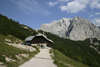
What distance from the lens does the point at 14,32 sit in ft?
264

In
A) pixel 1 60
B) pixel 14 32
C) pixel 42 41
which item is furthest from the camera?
pixel 14 32

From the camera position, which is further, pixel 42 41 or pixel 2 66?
pixel 42 41

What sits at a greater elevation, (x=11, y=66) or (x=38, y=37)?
(x=38, y=37)

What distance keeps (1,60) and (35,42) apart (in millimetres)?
45370

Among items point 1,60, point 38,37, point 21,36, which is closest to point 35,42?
point 38,37

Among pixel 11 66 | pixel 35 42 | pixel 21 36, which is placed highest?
pixel 21 36

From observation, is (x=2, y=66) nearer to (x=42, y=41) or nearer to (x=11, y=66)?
(x=11, y=66)

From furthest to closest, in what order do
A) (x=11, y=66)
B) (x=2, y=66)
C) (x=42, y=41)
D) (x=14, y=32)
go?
(x=14, y=32) < (x=42, y=41) < (x=11, y=66) < (x=2, y=66)

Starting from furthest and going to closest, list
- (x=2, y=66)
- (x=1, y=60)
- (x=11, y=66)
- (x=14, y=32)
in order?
(x=14, y=32), (x=1, y=60), (x=11, y=66), (x=2, y=66)

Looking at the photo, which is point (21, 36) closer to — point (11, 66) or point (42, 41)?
point (42, 41)

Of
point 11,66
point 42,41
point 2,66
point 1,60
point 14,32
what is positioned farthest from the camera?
point 14,32

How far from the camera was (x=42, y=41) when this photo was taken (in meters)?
55.7

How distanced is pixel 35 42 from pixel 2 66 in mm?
47095

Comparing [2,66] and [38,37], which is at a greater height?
[38,37]
